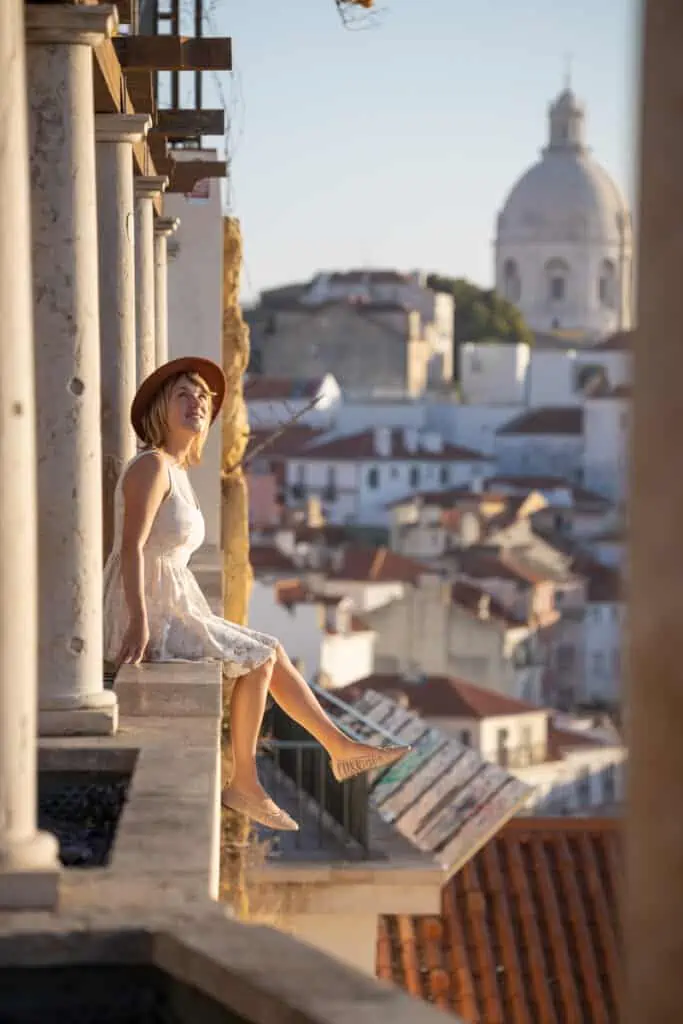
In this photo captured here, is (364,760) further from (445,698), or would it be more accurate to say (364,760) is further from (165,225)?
(445,698)

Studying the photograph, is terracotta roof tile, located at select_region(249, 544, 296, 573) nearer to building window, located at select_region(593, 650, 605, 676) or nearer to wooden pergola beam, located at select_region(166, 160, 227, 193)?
building window, located at select_region(593, 650, 605, 676)

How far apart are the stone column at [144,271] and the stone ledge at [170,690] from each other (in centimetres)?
294

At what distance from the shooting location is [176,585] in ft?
21.6

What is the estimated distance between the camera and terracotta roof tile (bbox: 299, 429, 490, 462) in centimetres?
9350

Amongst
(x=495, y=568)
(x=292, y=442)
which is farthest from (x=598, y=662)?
(x=292, y=442)

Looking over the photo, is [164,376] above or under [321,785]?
above

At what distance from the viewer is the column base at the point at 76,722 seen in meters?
5.38

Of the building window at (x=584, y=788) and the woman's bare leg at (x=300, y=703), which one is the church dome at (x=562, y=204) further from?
the woman's bare leg at (x=300, y=703)

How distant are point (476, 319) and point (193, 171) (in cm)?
10452

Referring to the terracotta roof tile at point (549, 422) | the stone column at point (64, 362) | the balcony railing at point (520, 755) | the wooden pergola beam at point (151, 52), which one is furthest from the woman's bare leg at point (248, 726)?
the terracotta roof tile at point (549, 422)

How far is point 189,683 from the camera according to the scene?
613 cm

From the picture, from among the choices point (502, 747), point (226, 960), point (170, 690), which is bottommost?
point (502, 747)

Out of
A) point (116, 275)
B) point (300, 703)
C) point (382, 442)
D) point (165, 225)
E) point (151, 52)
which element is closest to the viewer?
point (300, 703)

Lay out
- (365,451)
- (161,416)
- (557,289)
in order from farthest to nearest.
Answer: (557,289), (365,451), (161,416)
